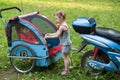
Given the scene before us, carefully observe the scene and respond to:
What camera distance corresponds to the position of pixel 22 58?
20.3 feet

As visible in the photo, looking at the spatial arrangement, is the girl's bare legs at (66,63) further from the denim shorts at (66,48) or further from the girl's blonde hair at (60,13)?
the girl's blonde hair at (60,13)

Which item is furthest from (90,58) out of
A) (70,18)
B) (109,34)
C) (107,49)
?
(70,18)

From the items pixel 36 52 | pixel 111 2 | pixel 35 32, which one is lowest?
pixel 111 2

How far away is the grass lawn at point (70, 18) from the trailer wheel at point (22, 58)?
12 cm

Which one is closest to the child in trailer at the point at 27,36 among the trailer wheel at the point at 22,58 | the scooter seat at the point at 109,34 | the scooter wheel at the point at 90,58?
the trailer wheel at the point at 22,58

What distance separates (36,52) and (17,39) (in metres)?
0.43

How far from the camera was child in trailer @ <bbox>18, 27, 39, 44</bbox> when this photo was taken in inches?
235

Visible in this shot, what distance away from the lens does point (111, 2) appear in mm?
16328

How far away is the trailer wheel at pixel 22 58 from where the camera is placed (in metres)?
6.06

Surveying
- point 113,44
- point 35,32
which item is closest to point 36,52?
point 35,32

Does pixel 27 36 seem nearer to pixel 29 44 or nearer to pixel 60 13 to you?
pixel 29 44

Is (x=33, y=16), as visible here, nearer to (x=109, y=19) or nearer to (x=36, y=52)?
(x=36, y=52)

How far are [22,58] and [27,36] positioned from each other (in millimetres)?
421

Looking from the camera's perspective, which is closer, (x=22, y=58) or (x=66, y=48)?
(x=66, y=48)
